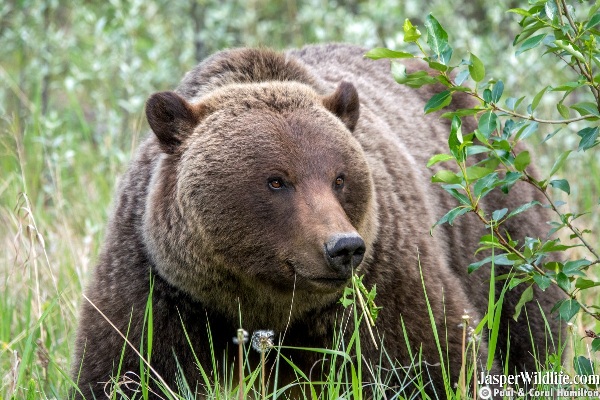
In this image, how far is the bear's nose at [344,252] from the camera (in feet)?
12.7

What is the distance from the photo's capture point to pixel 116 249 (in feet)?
15.9

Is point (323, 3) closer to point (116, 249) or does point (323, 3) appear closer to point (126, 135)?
point (126, 135)

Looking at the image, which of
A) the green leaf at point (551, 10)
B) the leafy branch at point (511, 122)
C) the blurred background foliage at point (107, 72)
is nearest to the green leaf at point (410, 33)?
the leafy branch at point (511, 122)

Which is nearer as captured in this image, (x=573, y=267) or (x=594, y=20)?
(x=594, y=20)

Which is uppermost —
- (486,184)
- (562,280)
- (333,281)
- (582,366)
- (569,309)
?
(486,184)

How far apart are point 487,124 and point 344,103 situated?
2.86ft

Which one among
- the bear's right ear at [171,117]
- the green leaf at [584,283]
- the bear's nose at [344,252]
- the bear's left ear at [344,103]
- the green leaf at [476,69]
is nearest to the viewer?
the bear's nose at [344,252]

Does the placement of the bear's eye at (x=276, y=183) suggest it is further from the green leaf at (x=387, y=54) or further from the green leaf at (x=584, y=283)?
the green leaf at (x=584, y=283)

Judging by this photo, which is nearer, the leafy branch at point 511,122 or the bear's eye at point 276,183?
the leafy branch at point 511,122

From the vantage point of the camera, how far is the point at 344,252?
3.89 meters

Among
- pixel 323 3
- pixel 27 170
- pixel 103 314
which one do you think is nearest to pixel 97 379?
pixel 103 314

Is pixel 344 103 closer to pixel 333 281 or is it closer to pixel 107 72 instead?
pixel 333 281

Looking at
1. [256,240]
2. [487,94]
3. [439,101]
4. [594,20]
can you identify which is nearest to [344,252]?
[256,240]

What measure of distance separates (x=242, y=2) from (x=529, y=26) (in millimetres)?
8199
